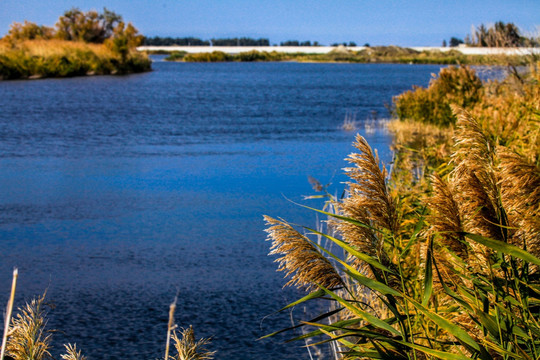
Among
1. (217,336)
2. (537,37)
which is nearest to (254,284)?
(217,336)

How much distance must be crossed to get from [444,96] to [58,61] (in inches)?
1343

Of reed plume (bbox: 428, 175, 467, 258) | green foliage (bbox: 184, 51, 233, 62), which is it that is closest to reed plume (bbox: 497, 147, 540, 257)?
reed plume (bbox: 428, 175, 467, 258)

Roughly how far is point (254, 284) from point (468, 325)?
375 centimetres

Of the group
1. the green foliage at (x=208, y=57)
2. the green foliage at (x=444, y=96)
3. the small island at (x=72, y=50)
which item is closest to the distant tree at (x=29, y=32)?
the small island at (x=72, y=50)

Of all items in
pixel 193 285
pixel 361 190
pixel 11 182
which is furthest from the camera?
pixel 11 182

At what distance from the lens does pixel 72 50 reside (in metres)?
47.0

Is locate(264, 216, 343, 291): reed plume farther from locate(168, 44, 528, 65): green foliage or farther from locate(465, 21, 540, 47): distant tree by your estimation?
locate(168, 44, 528, 65): green foliage

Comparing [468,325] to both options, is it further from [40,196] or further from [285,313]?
[40,196]

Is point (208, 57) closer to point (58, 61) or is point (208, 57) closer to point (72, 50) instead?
point (72, 50)

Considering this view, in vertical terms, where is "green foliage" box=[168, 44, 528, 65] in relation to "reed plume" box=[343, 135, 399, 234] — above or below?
below

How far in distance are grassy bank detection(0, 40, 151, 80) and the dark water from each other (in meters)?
21.5

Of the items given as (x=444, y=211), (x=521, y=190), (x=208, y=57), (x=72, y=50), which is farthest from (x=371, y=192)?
(x=208, y=57)

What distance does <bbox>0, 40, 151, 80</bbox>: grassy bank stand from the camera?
38.7 meters

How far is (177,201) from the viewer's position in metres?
8.97
